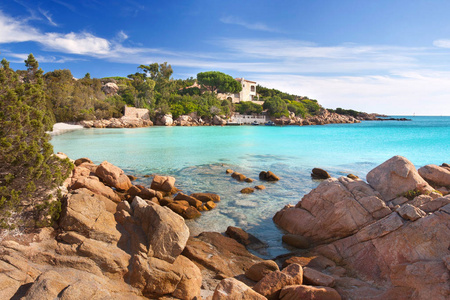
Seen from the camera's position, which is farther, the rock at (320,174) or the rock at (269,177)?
the rock at (320,174)

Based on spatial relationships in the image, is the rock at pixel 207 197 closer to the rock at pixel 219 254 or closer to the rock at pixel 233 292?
the rock at pixel 219 254

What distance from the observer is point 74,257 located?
471 cm

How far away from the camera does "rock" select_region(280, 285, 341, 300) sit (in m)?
4.68

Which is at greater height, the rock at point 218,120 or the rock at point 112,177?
the rock at point 218,120

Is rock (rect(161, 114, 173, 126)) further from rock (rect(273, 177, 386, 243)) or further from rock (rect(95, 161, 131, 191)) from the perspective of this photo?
rock (rect(273, 177, 386, 243))

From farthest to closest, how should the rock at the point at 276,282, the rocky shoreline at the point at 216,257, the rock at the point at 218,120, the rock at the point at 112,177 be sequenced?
the rock at the point at 218,120 < the rock at the point at 112,177 < the rock at the point at 276,282 < the rocky shoreline at the point at 216,257

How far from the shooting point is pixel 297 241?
25.6ft

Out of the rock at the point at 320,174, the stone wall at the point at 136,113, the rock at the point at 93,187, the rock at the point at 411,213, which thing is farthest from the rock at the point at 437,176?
the stone wall at the point at 136,113

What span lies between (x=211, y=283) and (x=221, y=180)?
9749 mm

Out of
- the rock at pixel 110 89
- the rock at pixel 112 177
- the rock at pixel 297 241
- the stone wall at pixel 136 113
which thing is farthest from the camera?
the rock at pixel 110 89

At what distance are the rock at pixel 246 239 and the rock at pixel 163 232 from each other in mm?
2843

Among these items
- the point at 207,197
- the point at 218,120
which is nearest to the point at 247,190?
the point at 207,197

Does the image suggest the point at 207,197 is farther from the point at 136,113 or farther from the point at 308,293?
the point at 136,113

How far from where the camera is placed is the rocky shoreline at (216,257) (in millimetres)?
4371
